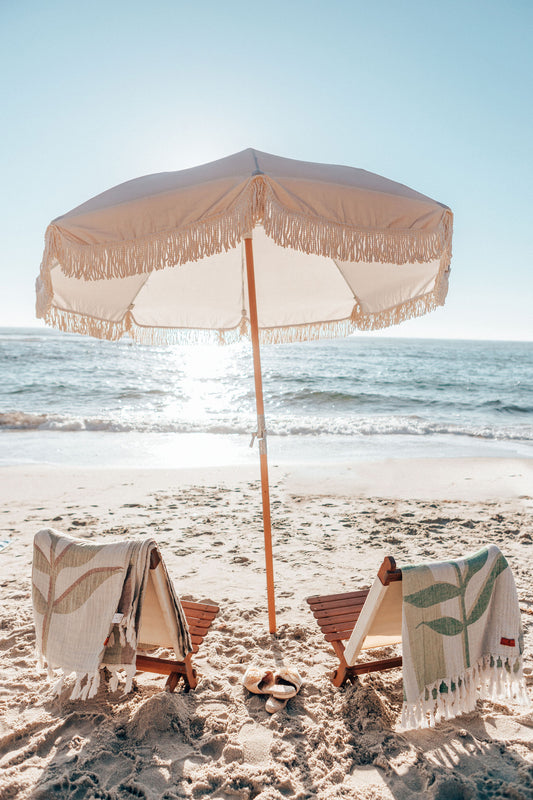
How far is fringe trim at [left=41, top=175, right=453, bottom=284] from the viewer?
1966 millimetres

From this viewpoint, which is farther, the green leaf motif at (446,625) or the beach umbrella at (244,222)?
the green leaf motif at (446,625)

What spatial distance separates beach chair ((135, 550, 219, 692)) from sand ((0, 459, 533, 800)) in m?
0.10

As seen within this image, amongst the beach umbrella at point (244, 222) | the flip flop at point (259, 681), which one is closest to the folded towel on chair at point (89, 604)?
the flip flop at point (259, 681)

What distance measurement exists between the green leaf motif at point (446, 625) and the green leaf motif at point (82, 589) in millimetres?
1373

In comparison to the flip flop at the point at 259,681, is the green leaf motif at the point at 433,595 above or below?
above

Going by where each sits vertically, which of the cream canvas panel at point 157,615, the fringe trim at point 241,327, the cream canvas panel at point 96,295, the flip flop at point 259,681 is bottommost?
the flip flop at point 259,681

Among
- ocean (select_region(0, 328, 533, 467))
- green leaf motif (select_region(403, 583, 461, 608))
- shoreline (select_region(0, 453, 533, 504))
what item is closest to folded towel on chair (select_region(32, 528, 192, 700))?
green leaf motif (select_region(403, 583, 461, 608))

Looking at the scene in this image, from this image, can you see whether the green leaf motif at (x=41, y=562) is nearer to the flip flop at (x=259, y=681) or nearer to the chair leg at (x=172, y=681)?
the chair leg at (x=172, y=681)

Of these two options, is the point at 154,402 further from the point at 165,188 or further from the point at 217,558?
the point at 165,188

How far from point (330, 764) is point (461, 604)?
866mm

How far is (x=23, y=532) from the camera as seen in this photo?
4.80 metres

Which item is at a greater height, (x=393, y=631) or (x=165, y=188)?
(x=165, y=188)

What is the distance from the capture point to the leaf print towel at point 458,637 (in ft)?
6.82

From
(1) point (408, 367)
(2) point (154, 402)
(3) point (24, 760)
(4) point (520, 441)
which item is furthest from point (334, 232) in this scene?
(1) point (408, 367)
